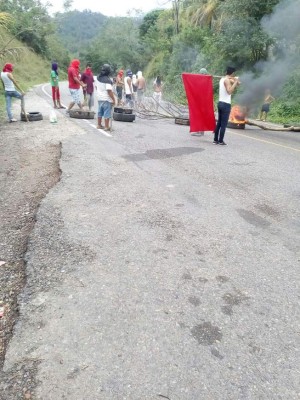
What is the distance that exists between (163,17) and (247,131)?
113ft

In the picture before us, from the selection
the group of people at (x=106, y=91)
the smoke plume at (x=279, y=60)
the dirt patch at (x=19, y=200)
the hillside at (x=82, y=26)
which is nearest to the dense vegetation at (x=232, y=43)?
the smoke plume at (x=279, y=60)

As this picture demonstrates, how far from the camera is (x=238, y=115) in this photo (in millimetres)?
11219

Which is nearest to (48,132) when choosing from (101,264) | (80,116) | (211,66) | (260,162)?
(80,116)

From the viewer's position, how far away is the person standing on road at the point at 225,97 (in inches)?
305

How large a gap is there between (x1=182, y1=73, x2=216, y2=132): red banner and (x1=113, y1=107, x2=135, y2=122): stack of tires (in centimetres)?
269

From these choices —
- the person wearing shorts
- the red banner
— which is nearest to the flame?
the person wearing shorts

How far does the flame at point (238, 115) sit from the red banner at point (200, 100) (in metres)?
2.30

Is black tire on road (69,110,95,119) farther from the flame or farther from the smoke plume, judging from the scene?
the smoke plume

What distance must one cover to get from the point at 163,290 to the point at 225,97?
6.16 metres

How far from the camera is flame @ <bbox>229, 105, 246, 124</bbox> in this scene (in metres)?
11.0

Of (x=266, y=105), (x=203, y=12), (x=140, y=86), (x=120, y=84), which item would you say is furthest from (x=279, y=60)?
(x=203, y=12)

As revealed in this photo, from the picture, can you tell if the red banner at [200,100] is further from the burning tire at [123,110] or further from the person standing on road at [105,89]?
the burning tire at [123,110]

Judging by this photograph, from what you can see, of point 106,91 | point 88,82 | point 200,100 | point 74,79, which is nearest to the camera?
→ point 106,91

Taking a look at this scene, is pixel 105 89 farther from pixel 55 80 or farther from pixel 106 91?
pixel 55 80
